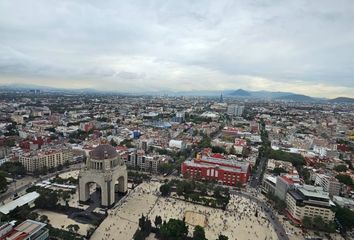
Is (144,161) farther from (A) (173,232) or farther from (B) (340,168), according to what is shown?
(B) (340,168)

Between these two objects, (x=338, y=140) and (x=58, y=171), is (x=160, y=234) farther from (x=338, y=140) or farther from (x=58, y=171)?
(x=338, y=140)

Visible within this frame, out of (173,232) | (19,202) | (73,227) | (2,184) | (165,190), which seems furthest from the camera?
(165,190)

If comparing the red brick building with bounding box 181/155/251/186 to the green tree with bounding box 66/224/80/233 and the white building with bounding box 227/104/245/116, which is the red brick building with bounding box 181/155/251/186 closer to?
the green tree with bounding box 66/224/80/233

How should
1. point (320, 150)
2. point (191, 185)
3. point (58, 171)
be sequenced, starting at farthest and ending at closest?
point (320, 150) → point (58, 171) → point (191, 185)

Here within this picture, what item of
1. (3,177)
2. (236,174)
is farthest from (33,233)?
(236,174)

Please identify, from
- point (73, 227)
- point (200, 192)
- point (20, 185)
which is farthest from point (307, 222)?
point (20, 185)
